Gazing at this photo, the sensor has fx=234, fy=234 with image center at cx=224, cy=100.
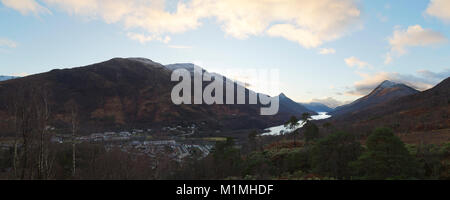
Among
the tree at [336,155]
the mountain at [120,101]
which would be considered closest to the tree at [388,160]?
the tree at [336,155]

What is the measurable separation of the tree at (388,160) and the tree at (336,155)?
360 cm

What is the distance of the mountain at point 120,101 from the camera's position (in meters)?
113

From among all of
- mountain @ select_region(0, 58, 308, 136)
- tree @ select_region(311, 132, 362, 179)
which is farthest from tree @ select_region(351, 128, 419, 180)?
mountain @ select_region(0, 58, 308, 136)

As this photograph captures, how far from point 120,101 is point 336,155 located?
135 m

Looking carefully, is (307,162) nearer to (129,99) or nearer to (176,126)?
(176,126)

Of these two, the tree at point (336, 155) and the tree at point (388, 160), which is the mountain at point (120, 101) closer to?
the tree at point (336, 155)

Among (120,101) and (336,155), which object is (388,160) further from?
(120,101)

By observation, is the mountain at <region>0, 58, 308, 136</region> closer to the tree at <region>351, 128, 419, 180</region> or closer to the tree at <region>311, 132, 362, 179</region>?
the tree at <region>311, 132, 362, 179</region>

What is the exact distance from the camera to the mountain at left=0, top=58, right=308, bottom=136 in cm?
11338

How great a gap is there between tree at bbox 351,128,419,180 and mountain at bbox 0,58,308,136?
102 m

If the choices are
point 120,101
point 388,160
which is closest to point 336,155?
point 388,160

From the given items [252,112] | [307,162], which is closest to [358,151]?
[307,162]
